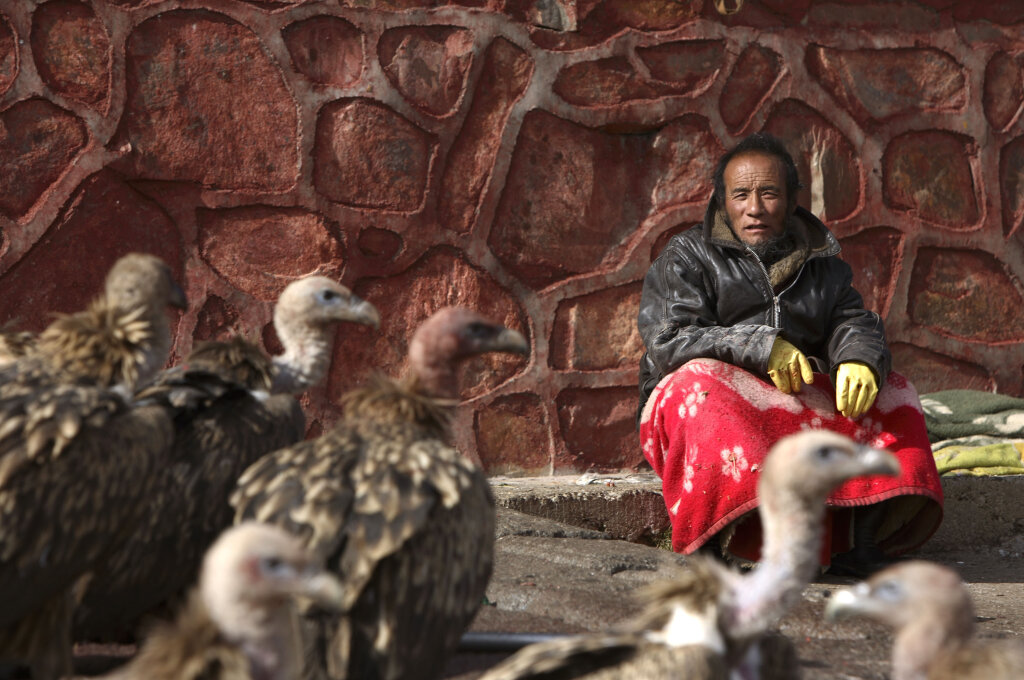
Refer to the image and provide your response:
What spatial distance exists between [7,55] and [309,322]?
2483mm

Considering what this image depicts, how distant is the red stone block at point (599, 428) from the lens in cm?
612

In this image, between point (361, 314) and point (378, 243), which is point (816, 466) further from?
point (378, 243)

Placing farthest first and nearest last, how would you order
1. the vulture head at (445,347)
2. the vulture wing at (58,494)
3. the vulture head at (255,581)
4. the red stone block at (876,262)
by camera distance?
the red stone block at (876,262), the vulture head at (445,347), the vulture wing at (58,494), the vulture head at (255,581)

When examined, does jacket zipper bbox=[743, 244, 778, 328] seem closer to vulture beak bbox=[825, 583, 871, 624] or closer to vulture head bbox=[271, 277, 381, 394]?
vulture head bbox=[271, 277, 381, 394]

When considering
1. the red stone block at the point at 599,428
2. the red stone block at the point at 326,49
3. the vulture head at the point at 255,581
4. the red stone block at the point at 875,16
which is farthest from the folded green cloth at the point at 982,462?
the vulture head at the point at 255,581

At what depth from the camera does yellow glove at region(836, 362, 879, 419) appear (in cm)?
480

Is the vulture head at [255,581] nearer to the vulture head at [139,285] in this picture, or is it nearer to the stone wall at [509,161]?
the vulture head at [139,285]

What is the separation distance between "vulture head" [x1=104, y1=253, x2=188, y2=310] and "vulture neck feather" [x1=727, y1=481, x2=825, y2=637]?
1697 millimetres

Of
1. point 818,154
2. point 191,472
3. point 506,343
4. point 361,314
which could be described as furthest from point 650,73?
point 191,472

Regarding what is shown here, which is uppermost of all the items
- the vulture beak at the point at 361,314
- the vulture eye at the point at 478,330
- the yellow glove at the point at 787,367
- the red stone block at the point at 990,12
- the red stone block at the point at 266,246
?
the red stone block at the point at 990,12

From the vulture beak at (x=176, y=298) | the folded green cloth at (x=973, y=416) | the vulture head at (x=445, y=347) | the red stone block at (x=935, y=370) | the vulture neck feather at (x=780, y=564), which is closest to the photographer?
the vulture neck feather at (x=780, y=564)

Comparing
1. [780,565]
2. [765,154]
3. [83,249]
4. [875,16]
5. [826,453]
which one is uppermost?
[875,16]

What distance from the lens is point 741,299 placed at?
5.25 metres

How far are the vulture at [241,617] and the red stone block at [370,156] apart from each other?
389 centimetres
